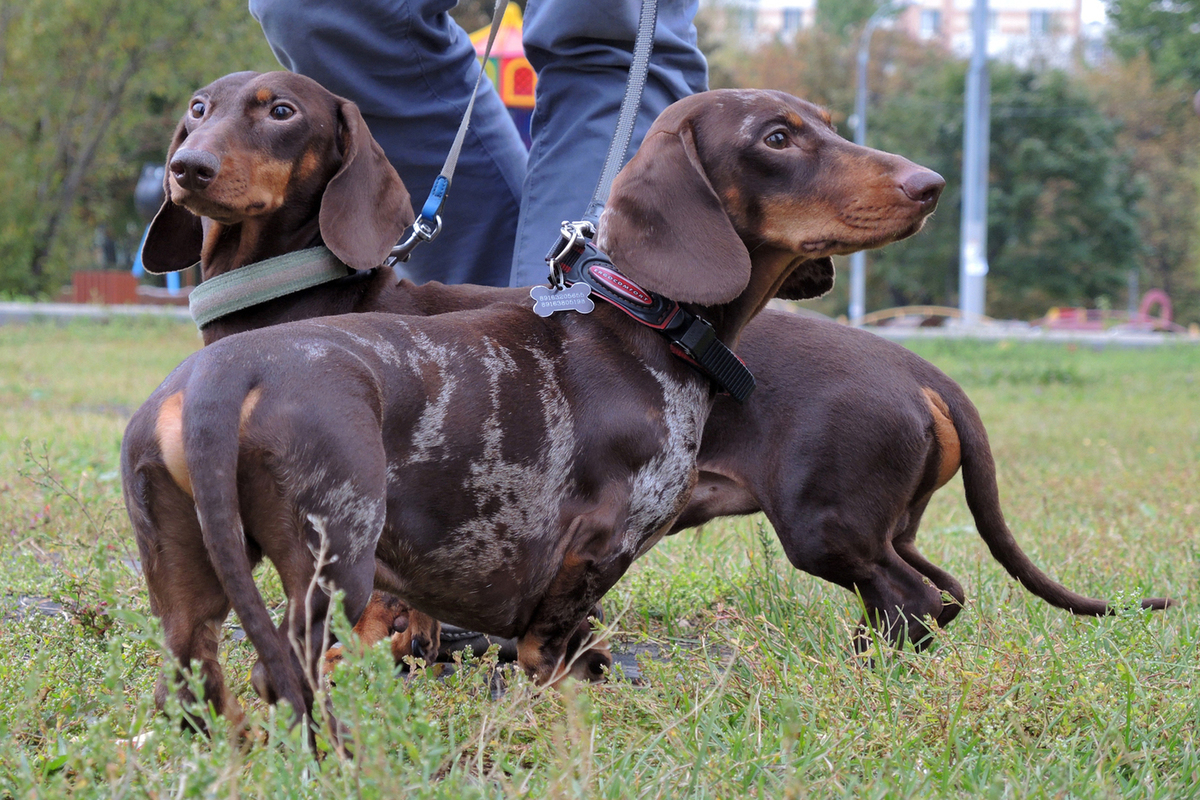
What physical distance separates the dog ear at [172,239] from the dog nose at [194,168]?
45 cm

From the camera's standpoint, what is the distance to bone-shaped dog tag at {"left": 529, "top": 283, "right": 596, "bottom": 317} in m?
2.35

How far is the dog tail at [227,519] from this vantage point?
5.35 feet

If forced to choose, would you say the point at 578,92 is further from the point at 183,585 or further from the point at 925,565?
the point at 183,585

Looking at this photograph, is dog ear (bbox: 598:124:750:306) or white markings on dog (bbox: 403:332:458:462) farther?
dog ear (bbox: 598:124:750:306)

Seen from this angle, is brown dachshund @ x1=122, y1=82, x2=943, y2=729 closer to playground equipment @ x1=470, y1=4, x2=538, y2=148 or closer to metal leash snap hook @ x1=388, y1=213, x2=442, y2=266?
metal leash snap hook @ x1=388, y1=213, x2=442, y2=266

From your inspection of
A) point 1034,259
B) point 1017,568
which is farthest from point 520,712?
point 1034,259

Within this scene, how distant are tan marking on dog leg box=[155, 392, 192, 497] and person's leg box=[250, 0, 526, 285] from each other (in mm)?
1673

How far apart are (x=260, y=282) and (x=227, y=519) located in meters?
1.06

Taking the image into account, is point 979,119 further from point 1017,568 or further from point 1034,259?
point 1017,568

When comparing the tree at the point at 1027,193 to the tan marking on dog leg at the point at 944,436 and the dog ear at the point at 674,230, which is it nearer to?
the tan marking on dog leg at the point at 944,436

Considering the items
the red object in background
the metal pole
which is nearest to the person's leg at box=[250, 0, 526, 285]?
the metal pole

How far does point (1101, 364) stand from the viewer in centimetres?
1363

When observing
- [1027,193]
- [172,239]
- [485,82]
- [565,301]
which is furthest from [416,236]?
[1027,193]

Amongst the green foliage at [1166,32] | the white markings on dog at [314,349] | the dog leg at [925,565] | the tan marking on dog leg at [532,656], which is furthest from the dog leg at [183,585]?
the green foliage at [1166,32]
